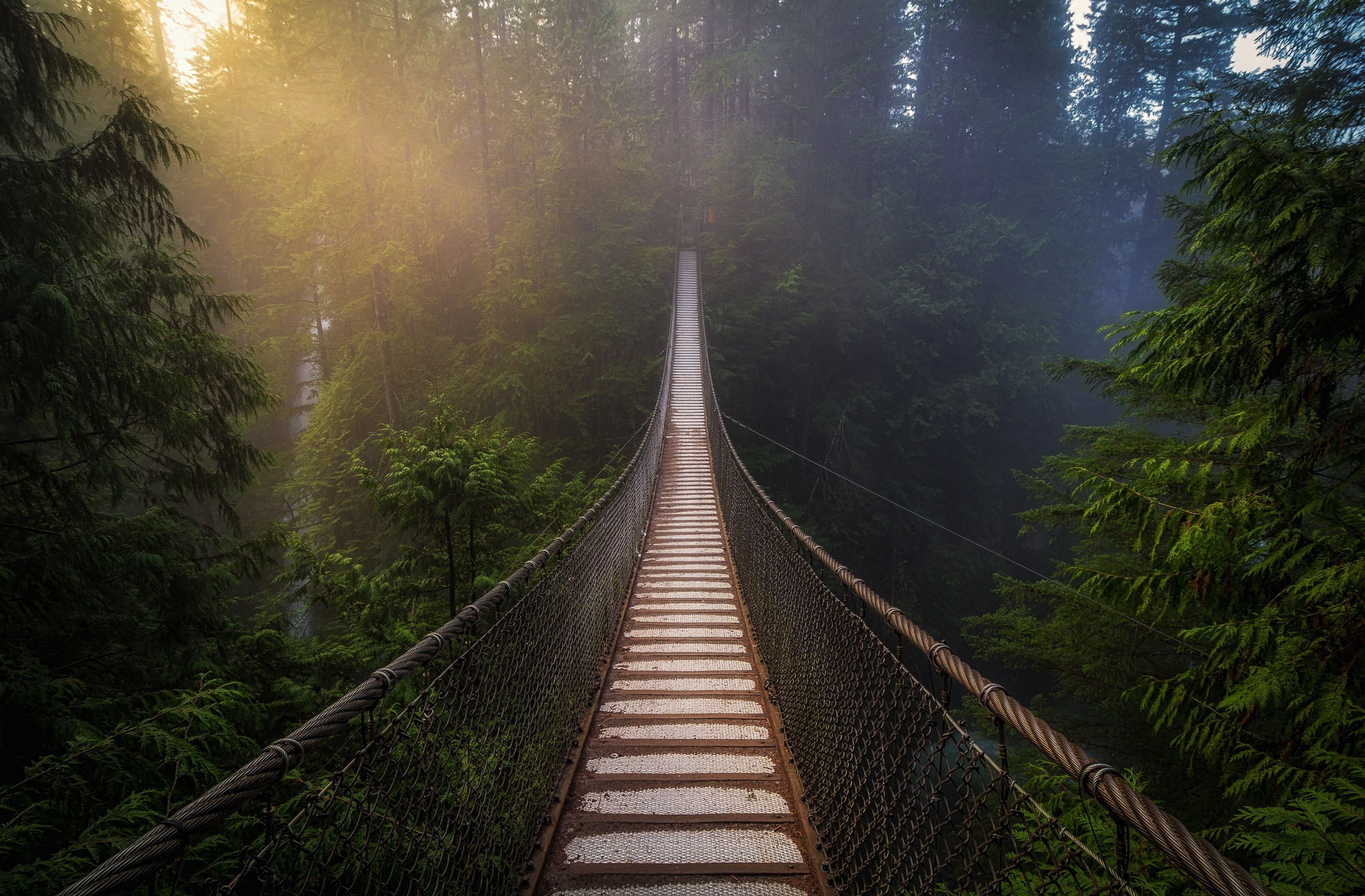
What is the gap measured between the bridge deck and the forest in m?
1.01

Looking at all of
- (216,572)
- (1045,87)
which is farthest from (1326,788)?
(1045,87)

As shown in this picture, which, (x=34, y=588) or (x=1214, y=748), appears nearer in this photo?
(x=1214, y=748)

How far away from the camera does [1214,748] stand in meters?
2.29

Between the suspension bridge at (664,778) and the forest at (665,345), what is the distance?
550 millimetres

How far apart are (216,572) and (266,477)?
9.85 meters

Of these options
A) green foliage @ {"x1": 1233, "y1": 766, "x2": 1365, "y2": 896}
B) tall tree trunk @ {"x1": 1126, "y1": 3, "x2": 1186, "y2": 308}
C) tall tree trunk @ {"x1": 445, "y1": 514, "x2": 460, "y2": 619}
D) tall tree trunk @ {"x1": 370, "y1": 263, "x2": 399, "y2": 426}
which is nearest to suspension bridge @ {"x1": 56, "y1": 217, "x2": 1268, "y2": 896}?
green foliage @ {"x1": 1233, "y1": 766, "x2": 1365, "y2": 896}

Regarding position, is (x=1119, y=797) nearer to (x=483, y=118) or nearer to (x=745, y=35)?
(x=483, y=118)

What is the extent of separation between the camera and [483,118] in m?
9.88

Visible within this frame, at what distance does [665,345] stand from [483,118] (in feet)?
17.9

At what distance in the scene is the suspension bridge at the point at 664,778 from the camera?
2.67 ft

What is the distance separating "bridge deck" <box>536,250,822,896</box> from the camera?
160cm

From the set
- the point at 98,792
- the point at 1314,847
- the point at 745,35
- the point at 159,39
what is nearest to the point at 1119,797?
the point at 1314,847

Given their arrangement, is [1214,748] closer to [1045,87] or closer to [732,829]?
[732,829]

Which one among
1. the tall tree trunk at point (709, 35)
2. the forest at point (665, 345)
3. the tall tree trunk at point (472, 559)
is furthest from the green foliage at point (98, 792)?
the tall tree trunk at point (709, 35)
